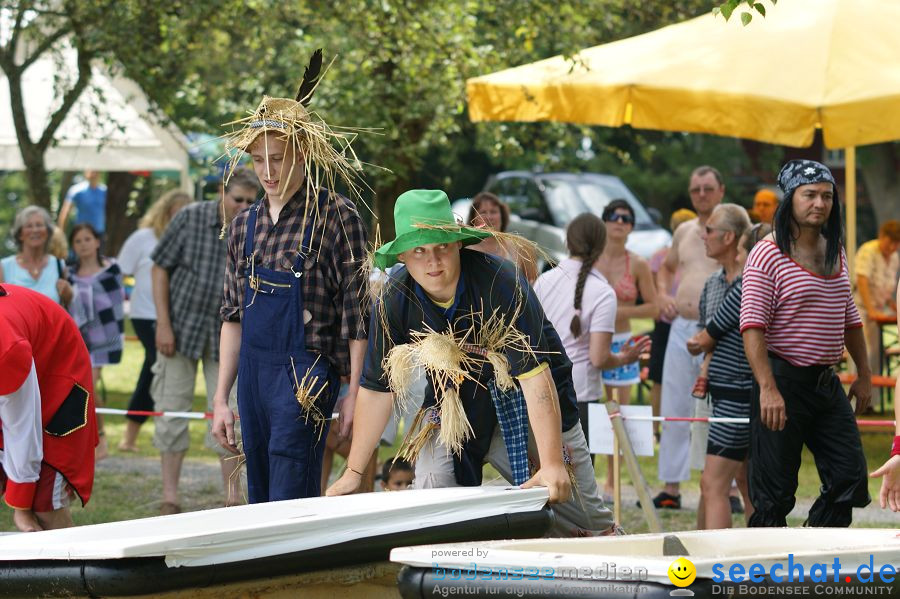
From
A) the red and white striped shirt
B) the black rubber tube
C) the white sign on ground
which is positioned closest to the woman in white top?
the white sign on ground

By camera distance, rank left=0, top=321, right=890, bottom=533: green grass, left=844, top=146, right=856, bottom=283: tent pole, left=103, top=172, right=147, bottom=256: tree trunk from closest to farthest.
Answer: left=0, top=321, right=890, bottom=533: green grass → left=844, top=146, right=856, bottom=283: tent pole → left=103, top=172, right=147, bottom=256: tree trunk

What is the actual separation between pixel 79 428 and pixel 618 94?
5423mm

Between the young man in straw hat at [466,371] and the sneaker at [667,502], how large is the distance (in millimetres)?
3440

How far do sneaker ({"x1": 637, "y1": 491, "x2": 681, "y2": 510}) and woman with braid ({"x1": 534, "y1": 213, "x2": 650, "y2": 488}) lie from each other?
1.37m

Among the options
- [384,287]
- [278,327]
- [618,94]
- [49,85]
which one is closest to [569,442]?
[384,287]

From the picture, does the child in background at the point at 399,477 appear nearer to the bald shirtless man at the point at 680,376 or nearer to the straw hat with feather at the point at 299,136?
the straw hat with feather at the point at 299,136

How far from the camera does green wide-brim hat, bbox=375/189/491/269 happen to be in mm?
4656

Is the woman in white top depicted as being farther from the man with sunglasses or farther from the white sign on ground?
the white sign on ground

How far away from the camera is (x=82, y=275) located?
34.5 feet

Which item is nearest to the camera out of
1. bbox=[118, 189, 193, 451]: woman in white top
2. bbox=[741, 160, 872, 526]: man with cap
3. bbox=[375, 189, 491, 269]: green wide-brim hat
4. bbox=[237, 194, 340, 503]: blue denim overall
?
bbox=[375, 189, 491, 269]: green wide-brim hat

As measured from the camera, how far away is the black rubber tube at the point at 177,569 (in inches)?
150

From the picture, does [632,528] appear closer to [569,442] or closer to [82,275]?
[569,442]

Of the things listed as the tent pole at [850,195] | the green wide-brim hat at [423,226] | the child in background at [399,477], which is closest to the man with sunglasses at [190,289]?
the child in background at [399,477]

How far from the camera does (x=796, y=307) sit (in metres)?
5.89
